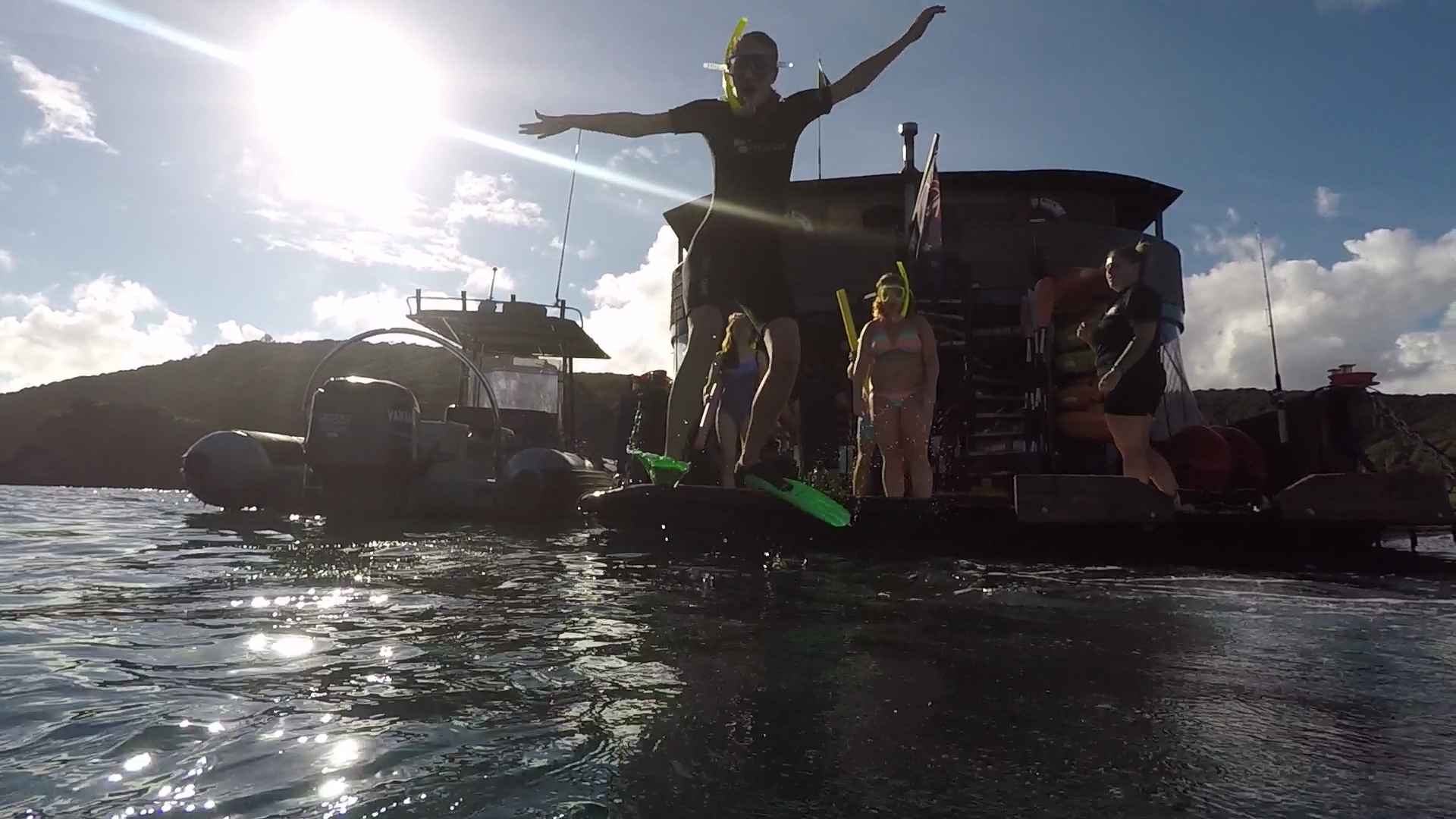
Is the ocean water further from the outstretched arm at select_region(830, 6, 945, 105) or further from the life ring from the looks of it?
the life ring

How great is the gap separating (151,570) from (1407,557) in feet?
24.6

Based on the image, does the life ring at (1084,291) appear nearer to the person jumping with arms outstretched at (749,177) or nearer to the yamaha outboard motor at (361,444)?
the person jumping with arms outstretched at (749,177)

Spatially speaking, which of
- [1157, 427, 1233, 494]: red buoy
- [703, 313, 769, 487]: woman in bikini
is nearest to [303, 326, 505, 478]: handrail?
[703, 313, 769, 487]: woman in bikini

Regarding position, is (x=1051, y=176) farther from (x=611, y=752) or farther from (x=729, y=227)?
(x=611, y=752)

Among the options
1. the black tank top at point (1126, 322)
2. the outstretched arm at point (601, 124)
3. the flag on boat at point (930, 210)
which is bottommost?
the black tank top at point (1126, 322)

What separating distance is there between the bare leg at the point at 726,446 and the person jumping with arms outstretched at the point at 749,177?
0.58 feet

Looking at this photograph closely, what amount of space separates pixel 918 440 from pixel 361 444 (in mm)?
6330

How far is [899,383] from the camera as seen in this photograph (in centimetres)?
564

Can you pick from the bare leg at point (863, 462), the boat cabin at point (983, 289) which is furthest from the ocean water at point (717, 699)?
the boat cabin at point (983, 289)

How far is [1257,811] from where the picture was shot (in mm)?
1040

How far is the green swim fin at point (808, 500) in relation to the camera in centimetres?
464

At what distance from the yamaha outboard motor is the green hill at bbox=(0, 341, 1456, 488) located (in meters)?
4.04

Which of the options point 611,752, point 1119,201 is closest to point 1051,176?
point 1119,201

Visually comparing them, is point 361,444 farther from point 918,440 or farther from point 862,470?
point 918,440
